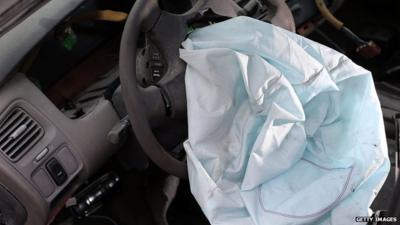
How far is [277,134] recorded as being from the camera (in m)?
0.90

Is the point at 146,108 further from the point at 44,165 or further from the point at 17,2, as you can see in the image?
the point at 17,2

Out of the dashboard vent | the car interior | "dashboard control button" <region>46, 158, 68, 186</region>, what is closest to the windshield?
the car interior

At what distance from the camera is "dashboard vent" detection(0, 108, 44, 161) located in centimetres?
105

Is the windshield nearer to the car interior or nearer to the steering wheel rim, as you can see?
the car interior

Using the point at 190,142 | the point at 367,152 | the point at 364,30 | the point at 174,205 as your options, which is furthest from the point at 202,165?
the point at 364,30

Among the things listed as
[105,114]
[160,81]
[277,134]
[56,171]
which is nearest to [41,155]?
[56,171]

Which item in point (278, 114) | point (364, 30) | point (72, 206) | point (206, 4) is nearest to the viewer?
point (278, 114)

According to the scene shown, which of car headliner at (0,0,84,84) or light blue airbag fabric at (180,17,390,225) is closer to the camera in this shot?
light blue airbag fabric at (180,17,390,225)

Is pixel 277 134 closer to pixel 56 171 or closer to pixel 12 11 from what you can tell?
pixel 56 171

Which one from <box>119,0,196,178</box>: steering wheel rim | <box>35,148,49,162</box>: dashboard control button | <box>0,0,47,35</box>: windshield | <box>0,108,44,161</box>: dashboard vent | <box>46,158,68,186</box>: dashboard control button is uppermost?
<box>0,0,47,35</box>: windshield

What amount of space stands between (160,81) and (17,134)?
326 millimetres

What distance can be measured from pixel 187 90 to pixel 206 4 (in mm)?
223

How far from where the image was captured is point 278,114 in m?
0.90

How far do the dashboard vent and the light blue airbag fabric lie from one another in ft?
1.16
